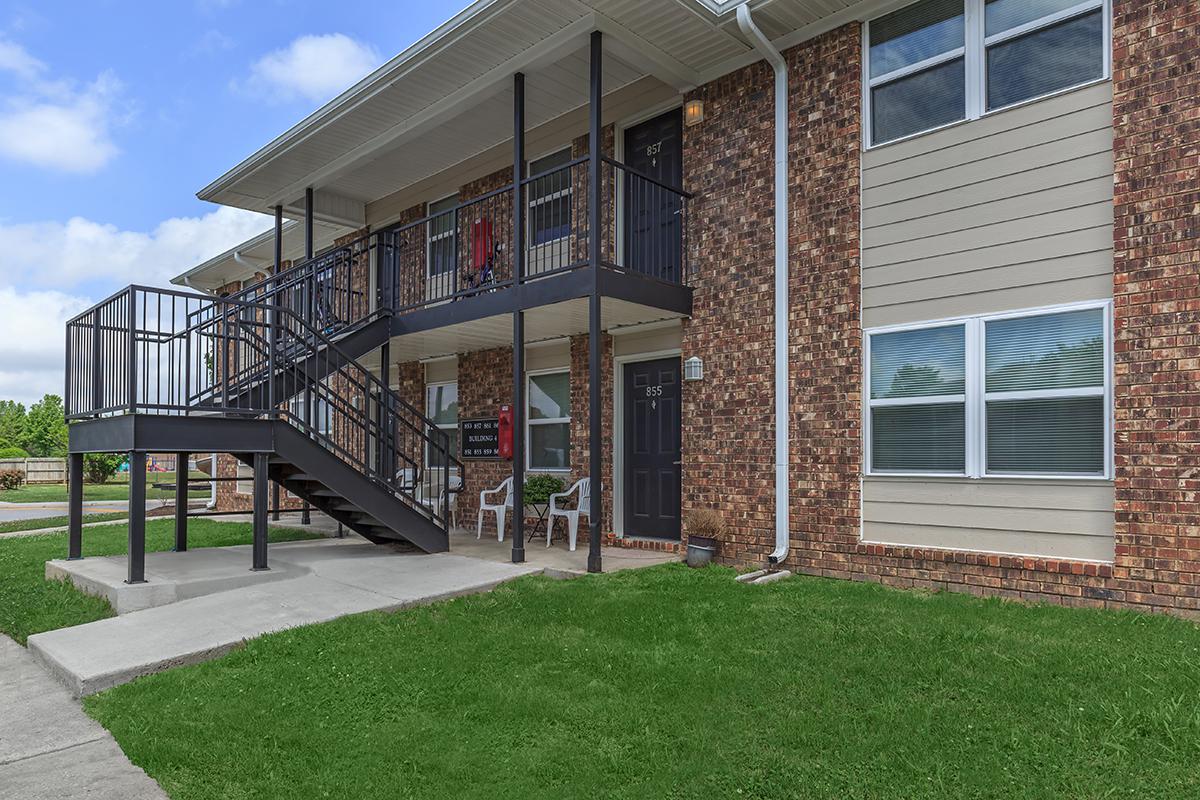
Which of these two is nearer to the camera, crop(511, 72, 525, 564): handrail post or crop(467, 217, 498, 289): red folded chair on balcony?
crop(511, 72, 525, 564): handrail post

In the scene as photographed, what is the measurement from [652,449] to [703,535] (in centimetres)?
154

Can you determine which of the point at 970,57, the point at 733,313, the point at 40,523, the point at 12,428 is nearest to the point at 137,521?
the point at 733,313

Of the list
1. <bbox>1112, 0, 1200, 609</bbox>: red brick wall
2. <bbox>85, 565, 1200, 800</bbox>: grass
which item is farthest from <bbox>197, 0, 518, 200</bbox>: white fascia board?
<bbox>85, 565, 1200, 800</bbox>: grass

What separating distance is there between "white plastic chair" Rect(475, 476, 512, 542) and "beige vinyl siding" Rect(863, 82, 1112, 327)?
4.84m

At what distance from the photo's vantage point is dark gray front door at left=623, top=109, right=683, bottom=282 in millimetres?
8961

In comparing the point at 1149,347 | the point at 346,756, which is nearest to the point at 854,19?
the point at 1149,347

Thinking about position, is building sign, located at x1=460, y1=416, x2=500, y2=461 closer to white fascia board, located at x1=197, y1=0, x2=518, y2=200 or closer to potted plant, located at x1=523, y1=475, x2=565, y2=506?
potted plant, located at x1=523, y1=475, x2=565, y2=506

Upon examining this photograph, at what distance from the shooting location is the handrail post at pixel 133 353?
21.9 feet

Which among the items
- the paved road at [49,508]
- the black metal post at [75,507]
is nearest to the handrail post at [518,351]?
the black metal post at [75,507]

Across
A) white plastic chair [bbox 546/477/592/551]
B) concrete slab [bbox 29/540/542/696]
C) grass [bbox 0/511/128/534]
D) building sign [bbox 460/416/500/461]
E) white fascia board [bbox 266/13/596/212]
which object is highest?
white fascia board [bbox 266/13/596/212]

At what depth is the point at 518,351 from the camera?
7934mm

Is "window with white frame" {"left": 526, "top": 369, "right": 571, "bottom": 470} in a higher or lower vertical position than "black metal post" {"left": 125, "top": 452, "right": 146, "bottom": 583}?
higher

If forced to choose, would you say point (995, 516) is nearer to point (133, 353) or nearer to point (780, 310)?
point (780, 310)

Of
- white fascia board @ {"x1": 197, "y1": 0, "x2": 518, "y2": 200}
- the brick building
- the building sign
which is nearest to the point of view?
the brick building
